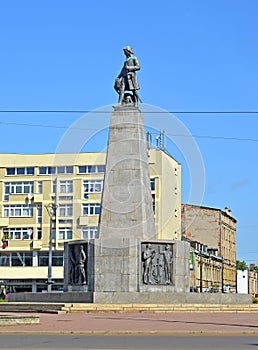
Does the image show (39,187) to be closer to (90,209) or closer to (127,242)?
(90,209)

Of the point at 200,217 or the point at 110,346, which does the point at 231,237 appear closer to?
the point at 200,217

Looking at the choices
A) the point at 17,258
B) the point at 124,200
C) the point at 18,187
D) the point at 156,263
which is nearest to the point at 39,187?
the point at 18,187

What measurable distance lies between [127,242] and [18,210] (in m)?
51.9

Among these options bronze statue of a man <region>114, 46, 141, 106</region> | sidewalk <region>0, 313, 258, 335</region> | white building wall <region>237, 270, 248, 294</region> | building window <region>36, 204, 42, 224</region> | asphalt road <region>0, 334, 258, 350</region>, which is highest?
bronze statue of a man <region>114, 46, 141, 106</region>

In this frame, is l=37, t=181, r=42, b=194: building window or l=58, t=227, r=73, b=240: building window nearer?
l=58, t=227, r=73, b=240: building window

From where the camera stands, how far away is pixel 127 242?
31.1 meters

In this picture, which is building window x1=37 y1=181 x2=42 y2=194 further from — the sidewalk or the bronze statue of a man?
the sidewalk

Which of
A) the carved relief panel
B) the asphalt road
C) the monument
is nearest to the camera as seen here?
the asphalt road

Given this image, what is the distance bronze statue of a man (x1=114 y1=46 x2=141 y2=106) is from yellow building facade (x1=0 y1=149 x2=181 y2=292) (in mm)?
39814

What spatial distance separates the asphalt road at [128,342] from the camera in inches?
602

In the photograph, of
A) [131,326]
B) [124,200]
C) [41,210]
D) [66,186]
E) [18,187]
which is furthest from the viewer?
[18,187]

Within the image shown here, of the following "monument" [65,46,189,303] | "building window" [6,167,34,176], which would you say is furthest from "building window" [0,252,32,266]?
"monument" [65,46,189,303]

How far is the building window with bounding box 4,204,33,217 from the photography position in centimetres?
8125

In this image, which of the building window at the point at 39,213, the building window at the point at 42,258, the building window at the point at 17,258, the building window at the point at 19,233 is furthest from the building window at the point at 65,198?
the building window at the point at 17,258
